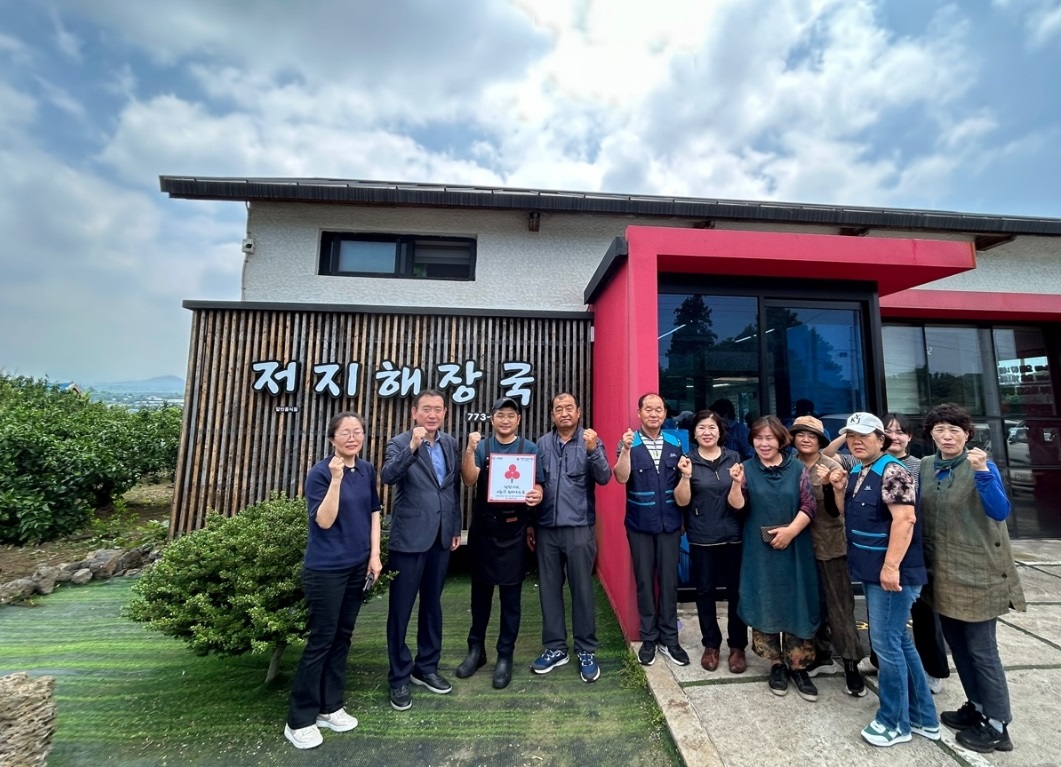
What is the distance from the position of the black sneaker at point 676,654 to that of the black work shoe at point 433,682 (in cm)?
150

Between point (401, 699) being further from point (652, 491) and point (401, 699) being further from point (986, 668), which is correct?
point (986, 668)

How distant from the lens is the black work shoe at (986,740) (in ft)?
7.25

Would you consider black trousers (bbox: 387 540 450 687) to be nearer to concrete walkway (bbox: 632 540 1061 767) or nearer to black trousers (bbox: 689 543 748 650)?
concrete walkway (bbox: 632 540 1061 767)

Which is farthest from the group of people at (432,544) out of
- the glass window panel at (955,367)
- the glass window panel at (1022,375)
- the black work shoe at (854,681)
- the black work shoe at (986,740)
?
the glass window panel at (1022,375)

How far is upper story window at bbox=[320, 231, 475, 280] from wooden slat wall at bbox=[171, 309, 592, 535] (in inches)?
34.0

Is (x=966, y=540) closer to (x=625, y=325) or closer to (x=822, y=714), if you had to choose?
(x=822, y=714)

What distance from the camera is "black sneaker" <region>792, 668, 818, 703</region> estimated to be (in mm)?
2648

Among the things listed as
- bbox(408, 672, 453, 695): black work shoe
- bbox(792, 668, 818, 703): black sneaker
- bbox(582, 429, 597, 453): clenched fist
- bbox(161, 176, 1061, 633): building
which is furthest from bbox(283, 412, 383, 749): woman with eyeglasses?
bbox(792, 668, 818, 703): black sneaker

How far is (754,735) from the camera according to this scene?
236 centimetres

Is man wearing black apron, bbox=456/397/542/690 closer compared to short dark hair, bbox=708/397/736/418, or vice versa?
man wearing black apron, bbox=456/397/542/690

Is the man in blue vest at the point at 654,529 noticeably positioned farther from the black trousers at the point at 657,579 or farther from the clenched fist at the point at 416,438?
the clenched fist at the point at 416,438

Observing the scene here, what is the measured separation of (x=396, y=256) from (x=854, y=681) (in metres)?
5.76

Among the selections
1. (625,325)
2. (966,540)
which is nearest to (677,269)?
(625,325)

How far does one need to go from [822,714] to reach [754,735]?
50cm
